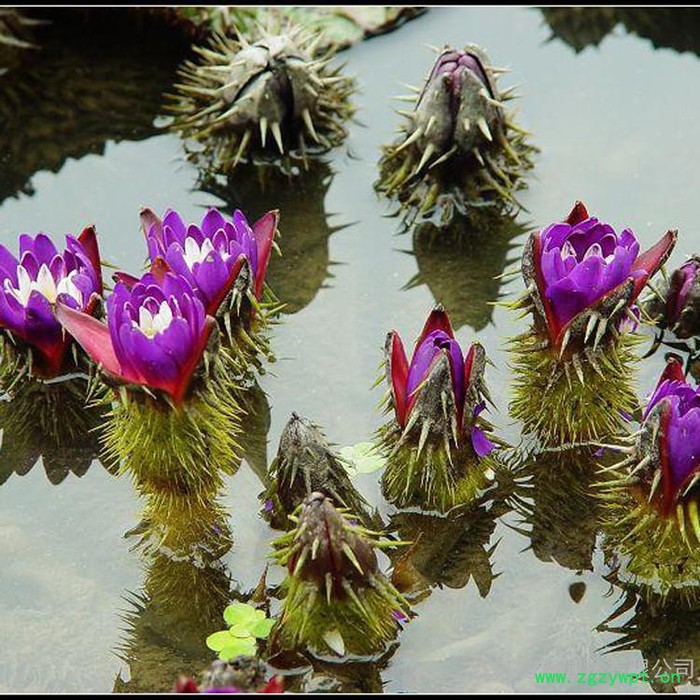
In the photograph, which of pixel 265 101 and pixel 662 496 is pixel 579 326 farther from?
pixel 265 101

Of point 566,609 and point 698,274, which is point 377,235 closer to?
point 698,274

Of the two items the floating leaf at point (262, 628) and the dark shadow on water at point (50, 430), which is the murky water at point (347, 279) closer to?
the dark shadow on water at point (50, 430)

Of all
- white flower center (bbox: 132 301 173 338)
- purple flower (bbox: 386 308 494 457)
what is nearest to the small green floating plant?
purple flower (bbox: 386 308 494 457)

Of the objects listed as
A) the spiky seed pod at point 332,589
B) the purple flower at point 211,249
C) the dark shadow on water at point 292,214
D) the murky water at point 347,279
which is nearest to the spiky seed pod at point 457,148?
the murky water at point 347,279

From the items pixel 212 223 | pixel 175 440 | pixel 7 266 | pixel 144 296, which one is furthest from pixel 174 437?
pixel 7 266

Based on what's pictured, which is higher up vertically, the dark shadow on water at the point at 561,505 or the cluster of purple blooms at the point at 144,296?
the cluster of purple blooms at the point at 144,296

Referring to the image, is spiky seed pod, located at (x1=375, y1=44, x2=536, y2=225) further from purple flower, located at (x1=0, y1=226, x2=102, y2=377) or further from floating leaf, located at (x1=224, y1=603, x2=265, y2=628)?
floating leaf, located at (x1=224, y1=603, x2=265, y2=628)

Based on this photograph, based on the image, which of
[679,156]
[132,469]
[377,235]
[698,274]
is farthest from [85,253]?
[679,156]
